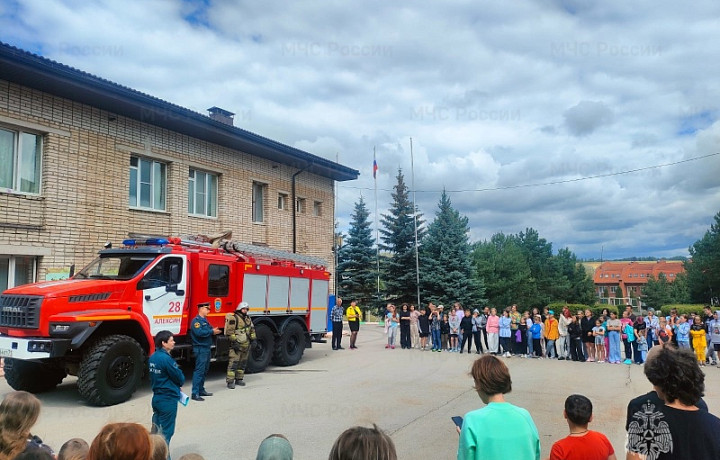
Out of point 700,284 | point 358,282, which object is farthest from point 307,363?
point 700,284

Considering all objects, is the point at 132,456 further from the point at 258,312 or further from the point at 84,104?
the point at 84,104

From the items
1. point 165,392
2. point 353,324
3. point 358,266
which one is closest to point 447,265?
point 358,266

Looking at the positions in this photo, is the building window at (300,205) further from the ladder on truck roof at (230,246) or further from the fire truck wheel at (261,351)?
the fire truck wheel at (261,351)

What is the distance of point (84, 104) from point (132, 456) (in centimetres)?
Result: 1430

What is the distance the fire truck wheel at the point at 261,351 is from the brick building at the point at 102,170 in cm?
547

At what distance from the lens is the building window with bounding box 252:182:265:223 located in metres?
20.8

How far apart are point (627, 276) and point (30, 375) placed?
140 meters

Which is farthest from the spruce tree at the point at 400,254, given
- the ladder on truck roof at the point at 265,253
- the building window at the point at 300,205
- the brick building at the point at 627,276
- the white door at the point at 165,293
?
the brick building at the point at 627,276

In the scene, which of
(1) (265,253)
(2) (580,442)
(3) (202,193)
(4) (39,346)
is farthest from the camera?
(3) (202,193)

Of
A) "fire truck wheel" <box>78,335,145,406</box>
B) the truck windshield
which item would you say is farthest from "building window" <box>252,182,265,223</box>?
"fire truck wheel" <box>78,335,145,406</box>

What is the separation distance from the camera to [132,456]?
102 inches

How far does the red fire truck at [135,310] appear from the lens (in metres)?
8.70

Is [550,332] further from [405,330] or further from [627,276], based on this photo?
[627,276]

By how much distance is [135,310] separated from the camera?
9938mm
